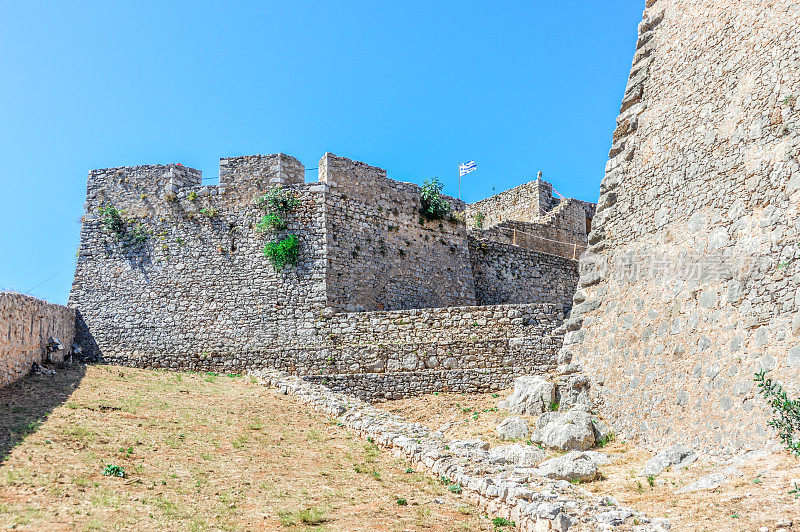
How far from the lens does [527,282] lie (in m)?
24.8

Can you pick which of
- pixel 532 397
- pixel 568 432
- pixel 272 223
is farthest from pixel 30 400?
pixel 568 432

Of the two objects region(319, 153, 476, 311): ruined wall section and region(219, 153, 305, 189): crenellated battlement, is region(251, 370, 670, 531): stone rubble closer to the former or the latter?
region(319, 153, 476, 311): ruined wall section

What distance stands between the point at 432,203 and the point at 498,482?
14773 mm

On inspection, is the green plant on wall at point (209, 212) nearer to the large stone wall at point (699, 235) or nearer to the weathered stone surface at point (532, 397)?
the weathered stone surface at point (532, 397)

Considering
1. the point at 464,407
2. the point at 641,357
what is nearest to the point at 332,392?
the point at 464,407

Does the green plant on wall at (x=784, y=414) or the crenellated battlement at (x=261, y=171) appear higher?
the crenellated battlement at (x=261, y=171)

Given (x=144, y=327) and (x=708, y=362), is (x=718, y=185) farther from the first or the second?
(x=144, y=327)

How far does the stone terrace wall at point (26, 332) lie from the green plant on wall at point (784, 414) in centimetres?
1460

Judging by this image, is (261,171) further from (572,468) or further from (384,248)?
(572,468)

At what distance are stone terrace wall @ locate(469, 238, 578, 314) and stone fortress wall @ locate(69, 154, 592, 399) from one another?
3.38ft

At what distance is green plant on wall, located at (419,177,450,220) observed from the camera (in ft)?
75.3

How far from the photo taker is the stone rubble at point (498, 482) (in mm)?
7500

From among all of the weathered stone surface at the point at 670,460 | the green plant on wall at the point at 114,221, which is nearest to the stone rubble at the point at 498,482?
the weathered stone surface at the point at 670,460

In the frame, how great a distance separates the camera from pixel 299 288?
19.8 meters
